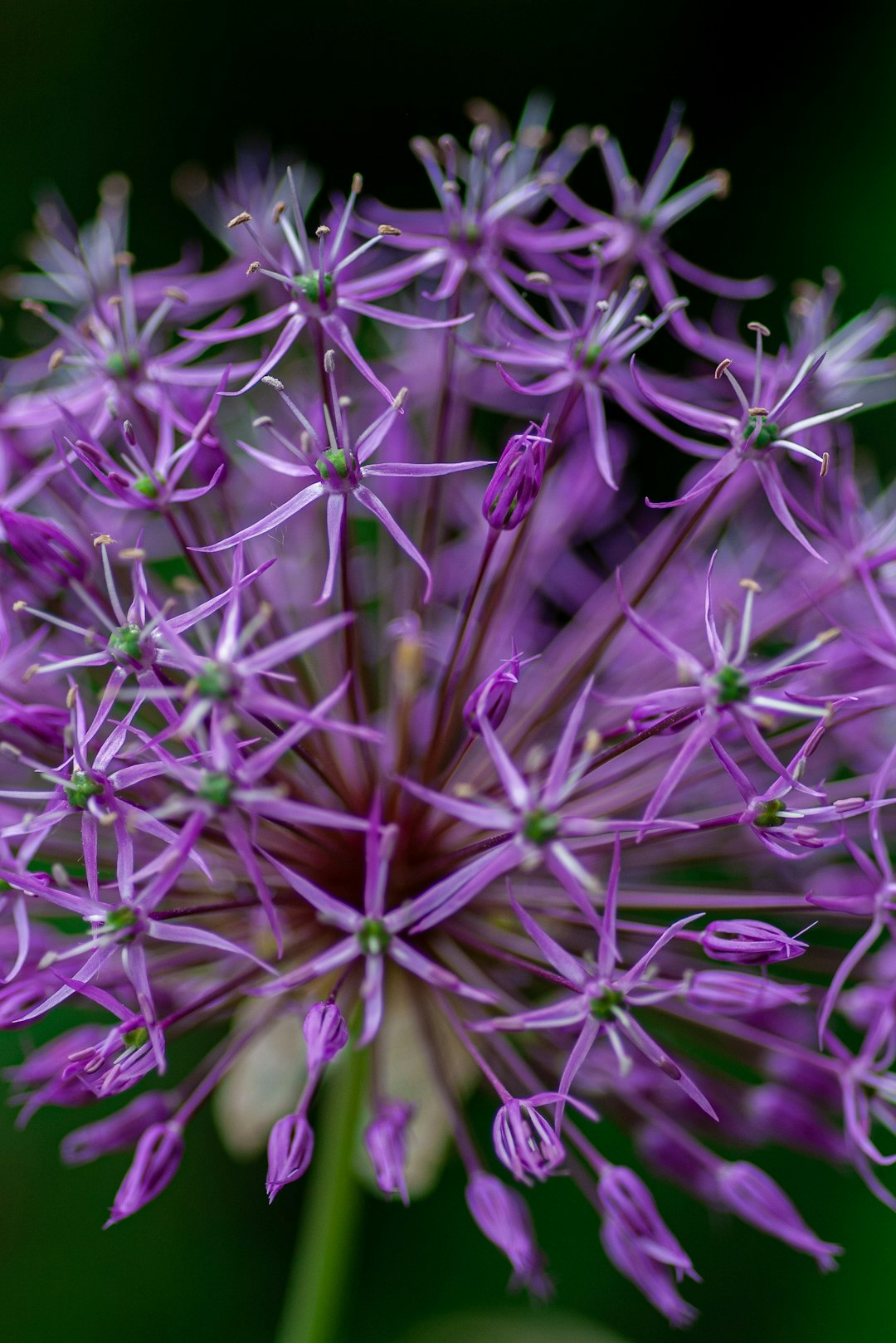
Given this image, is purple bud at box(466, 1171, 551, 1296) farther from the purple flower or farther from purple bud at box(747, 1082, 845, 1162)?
the purple flower

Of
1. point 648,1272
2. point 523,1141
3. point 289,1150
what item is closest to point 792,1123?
point 648,1272

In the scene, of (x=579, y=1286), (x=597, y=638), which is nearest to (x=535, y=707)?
(x=597, y=638)

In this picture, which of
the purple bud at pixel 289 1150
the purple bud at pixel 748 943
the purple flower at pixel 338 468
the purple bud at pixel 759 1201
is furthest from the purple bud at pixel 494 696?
the purple bud at pixel 759 1201

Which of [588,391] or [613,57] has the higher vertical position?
[613,57]

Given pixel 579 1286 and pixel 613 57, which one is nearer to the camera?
pixel 579 1286

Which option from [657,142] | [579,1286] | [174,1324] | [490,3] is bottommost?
[579,1286]

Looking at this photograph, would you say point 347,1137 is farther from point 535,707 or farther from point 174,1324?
point 174,1324

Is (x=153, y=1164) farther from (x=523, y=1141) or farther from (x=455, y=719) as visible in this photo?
(x=455, y=719)

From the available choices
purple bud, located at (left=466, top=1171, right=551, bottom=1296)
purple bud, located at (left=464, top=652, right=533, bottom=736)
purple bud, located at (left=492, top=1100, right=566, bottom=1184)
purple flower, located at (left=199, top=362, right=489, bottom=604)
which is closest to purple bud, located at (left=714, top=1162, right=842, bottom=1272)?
purple bud, located at (left=466, top=1171, right=551, bottom=1296)
